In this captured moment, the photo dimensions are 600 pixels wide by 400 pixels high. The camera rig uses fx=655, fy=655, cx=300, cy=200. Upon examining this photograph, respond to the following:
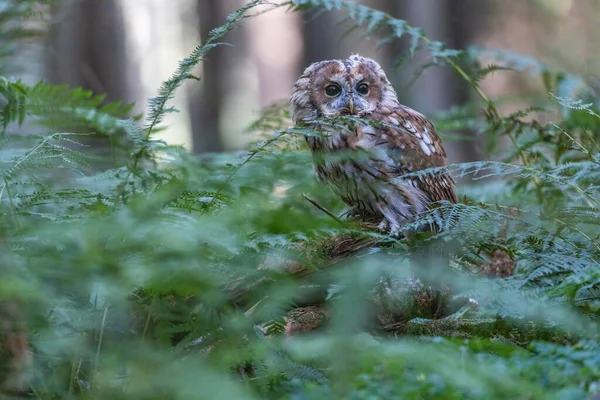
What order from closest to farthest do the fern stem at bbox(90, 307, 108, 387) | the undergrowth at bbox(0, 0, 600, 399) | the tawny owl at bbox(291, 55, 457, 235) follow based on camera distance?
the undergrowth at bbox(0, 0, 600, 399) → the fern stem at bbox(90, 307, 108, 387) → the tawny owl at bbox(291, 55, 457, 235)

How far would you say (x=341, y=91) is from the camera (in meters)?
3.91

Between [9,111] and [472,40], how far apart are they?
909 centimetres

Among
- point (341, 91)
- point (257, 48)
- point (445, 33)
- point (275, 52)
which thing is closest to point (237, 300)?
point (341, 91)

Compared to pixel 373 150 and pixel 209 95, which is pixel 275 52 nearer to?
pixel 209 95

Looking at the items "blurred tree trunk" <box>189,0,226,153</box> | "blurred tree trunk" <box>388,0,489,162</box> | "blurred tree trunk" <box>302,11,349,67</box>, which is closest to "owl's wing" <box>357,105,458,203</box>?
"blurred tree trunk" <box>388,0,489,162</box>

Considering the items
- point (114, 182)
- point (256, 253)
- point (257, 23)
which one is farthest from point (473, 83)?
point (257, 23)

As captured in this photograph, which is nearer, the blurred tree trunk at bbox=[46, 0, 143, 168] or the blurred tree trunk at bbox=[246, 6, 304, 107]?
the blurred tree trunk at bbox=[46, 0, 143, 168]

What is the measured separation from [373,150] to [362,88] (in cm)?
67

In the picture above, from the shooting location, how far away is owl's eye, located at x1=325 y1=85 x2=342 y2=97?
3938mm

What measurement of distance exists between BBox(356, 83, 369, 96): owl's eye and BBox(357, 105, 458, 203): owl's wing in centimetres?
36

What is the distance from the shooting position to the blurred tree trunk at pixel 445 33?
9477 millimetres

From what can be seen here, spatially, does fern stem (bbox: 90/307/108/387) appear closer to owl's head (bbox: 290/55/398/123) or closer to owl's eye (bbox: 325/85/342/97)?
owl's head (bbox: 290/55/398/123)

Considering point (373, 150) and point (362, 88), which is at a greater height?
point (362, 88)

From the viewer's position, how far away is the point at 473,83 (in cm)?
354
